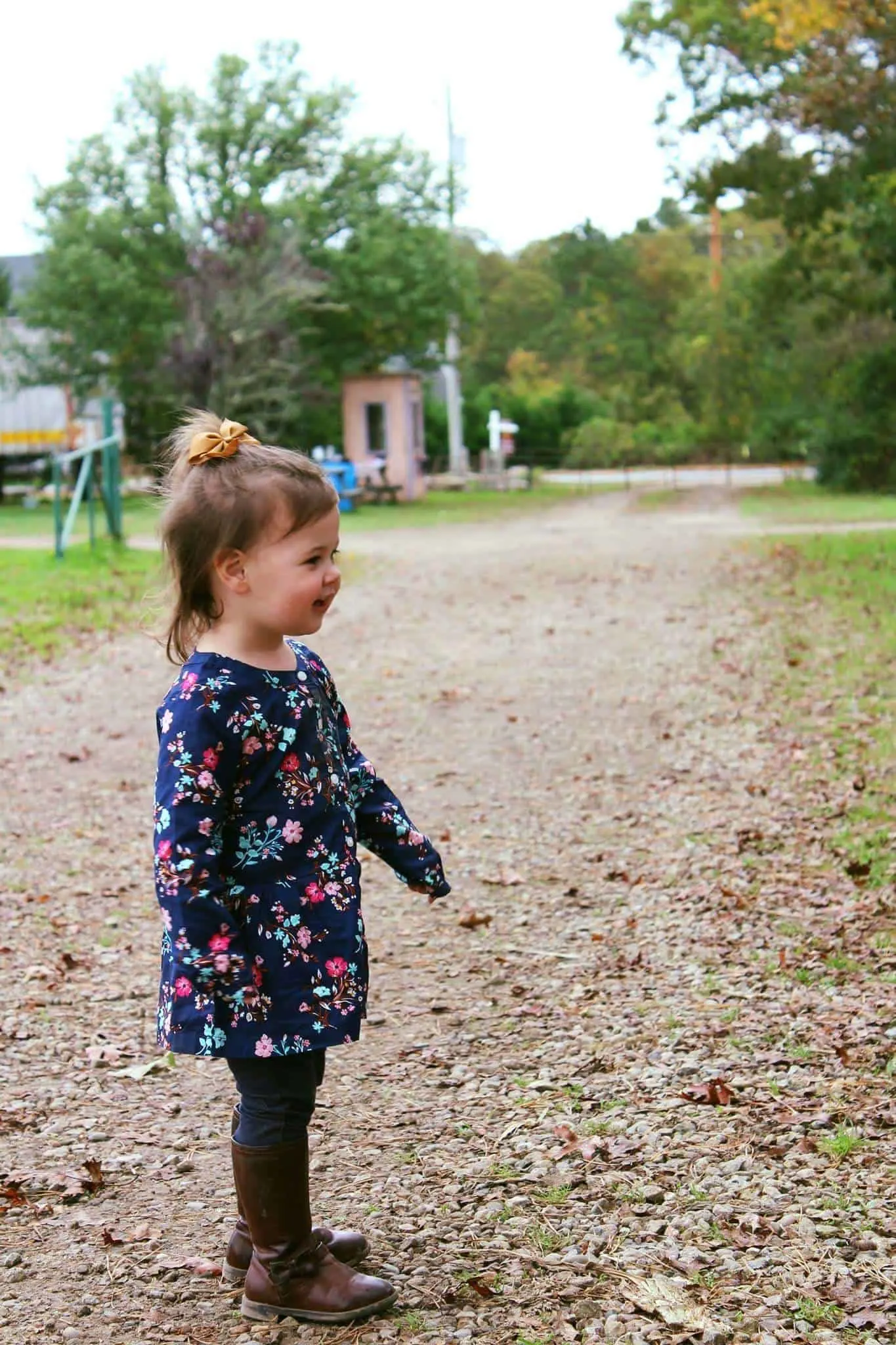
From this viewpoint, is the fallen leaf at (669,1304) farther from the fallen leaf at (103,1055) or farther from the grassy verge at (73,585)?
the fallen leaf at (103,1055)

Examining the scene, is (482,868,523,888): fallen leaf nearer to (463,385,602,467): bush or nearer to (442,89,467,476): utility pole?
(442,89,467,476): utility pole

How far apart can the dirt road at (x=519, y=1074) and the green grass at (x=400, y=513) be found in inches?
600

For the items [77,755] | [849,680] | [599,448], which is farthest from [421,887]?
[599,448]

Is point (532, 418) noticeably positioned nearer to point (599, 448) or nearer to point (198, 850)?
point (599, 448)

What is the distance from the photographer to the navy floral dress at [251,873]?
2832mm

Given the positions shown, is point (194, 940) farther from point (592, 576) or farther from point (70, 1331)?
point (592, 576)

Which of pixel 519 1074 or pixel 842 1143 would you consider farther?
pixel 519 1074

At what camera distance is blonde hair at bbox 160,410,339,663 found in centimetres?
298

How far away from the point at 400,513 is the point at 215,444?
90.4 ft

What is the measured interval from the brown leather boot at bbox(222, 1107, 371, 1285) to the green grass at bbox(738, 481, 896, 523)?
20731 millimetres

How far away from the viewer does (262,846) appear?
9.61ft

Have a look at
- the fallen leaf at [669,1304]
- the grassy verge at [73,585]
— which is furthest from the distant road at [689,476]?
the fallen leaf at [669,1304]

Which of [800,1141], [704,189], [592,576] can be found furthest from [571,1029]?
[704,189]

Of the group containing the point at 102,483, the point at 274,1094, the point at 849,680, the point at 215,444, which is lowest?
the point at 849,680
